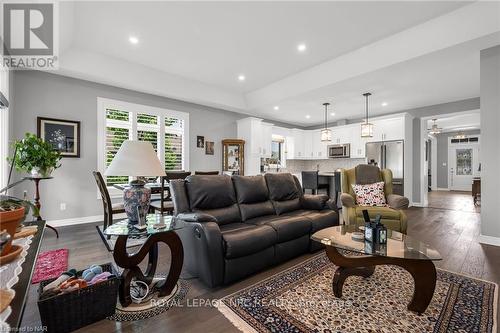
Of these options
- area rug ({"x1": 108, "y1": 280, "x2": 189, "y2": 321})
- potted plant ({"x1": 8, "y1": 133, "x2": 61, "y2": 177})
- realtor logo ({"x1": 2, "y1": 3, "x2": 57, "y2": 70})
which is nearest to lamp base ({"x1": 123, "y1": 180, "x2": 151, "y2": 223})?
area rug ({"x1": 108, "y1": 280, "x2": 189, "y2": 321})

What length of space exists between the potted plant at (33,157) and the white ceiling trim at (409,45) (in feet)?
14.3

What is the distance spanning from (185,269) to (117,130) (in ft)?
11.7

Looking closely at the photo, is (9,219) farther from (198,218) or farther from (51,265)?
(51,265)

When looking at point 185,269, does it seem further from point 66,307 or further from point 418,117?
point 418,117

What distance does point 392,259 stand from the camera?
1807mm

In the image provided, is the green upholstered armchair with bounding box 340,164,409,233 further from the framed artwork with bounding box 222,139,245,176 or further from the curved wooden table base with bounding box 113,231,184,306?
the framed artwork with bounding box 222,139,245,176

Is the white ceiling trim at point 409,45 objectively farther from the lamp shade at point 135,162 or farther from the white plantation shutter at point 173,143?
the lamp shade at point 135,162

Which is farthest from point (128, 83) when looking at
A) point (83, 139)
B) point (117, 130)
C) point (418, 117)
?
point (418, 117)

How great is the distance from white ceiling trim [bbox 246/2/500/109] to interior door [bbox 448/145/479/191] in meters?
9.74

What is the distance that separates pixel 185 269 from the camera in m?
2.50

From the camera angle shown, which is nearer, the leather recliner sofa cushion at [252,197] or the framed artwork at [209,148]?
the leather recliner sofa cushion at [252,197]

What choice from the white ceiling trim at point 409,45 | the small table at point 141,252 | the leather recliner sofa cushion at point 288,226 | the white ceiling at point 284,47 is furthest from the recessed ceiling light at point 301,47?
the small table at point 141,252

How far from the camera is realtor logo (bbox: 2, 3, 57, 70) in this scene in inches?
105

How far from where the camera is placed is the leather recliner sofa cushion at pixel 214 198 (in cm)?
268
